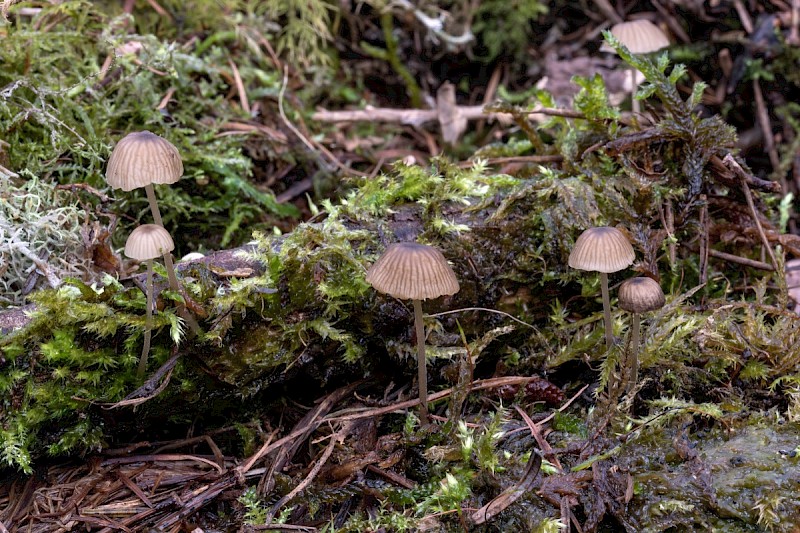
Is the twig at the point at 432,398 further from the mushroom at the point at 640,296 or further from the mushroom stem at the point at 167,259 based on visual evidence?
the mushroom stem at the point at 167,259

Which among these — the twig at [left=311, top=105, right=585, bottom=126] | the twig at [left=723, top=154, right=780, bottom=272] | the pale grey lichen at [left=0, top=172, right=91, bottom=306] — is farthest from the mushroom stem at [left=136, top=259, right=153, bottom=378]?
the twig at [left=723, top=154, right=780, bottom=272]

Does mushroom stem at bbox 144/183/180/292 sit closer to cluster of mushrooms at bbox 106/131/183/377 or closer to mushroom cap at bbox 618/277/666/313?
cluster of mushrooms at bbox 106/131/183/377

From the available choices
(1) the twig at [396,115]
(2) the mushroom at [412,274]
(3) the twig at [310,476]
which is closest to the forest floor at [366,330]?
(3) the twig at [310,476]

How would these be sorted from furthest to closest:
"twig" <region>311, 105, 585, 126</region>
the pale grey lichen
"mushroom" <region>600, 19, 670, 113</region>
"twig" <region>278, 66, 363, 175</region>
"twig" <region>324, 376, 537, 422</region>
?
"twig" <region>311, 105, 585, 126</region>
"twig" <region>278, 66, 363, 175</region>
"mushroom" <region>600, 19, 670, 113</region>
the pale grey lichen
"twig" <region>324, 376, 537, 422</region>

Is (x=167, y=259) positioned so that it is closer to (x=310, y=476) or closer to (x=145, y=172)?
(x=145, y=172)

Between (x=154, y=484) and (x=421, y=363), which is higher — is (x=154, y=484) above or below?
below

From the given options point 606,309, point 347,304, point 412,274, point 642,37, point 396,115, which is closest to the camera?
point 412,274

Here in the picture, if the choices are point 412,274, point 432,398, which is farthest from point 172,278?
point 432,398
